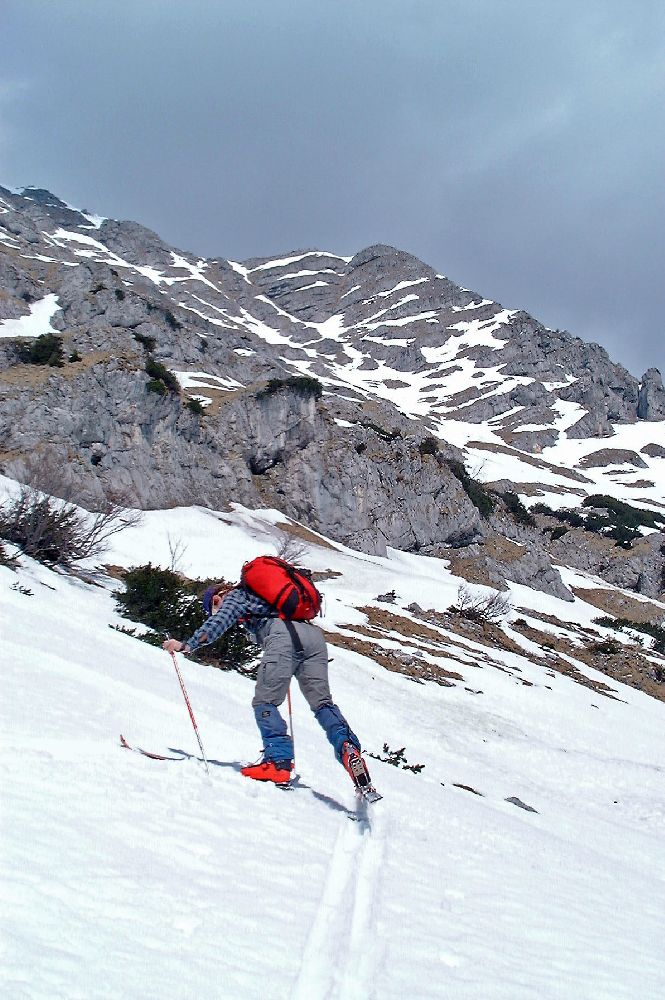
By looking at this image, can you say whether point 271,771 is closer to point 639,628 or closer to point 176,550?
point 176,550

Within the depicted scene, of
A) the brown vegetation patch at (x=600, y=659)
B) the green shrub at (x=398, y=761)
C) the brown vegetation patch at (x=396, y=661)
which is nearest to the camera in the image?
the green shrub at (x=398, y=761)

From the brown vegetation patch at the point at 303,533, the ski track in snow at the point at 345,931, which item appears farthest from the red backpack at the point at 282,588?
the brown vegetation patch at the point at 303,533

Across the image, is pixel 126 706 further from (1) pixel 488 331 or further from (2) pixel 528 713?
(1) pixel 488 331

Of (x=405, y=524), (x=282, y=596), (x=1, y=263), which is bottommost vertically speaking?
(x=282, y=596)

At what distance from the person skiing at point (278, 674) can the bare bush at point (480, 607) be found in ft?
91.5

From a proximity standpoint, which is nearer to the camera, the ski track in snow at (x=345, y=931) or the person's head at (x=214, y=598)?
the ski track in snow at (x=345, y=931)

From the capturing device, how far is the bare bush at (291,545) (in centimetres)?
3716

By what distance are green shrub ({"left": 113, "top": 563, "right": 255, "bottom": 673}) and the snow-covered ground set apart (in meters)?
2.85

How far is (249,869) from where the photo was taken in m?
3.39

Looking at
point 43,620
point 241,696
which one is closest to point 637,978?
point 241,696

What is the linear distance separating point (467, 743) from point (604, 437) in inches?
5838

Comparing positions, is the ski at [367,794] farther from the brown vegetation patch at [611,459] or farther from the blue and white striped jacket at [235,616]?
the brown vegetation patch at [611,459]

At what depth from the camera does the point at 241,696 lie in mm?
10148

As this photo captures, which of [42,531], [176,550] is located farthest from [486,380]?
[42,531]
